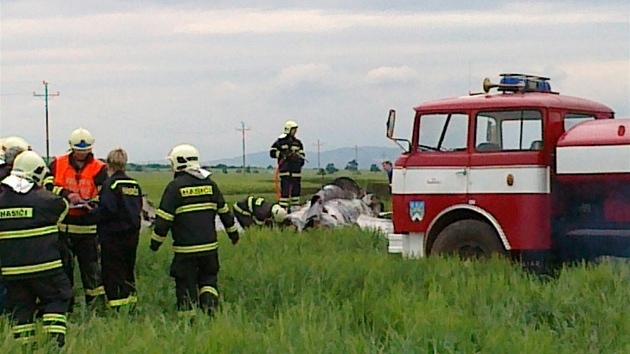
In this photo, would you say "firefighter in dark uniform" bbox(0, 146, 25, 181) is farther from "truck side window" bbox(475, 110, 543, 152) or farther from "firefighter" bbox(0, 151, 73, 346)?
"truck side window" bbox(475, 110, 543, 152)

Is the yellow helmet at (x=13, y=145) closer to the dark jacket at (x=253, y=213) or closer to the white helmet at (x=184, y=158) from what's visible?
the white helmet at (x=184, y=158)

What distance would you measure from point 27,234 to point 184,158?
1847 millimetres

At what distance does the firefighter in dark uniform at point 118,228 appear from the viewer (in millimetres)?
9258

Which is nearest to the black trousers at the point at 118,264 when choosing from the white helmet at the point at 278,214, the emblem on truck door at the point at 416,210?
the emblem on truck door at the point at 416,210

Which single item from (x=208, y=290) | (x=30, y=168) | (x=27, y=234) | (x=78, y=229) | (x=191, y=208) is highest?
(x=30, y=168)

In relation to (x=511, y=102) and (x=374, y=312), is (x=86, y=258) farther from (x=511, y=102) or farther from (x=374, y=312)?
(x=511, y=102)

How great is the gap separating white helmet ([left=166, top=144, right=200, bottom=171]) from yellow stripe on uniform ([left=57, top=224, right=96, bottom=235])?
115cm

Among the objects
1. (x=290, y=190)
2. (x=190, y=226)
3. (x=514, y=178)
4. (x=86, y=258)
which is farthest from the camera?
(x=290, y=190)

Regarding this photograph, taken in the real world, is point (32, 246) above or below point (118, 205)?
below

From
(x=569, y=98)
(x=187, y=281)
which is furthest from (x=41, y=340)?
(x=569, y=98)

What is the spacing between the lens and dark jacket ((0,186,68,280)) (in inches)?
294

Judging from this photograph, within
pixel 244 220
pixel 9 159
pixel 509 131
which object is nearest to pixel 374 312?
pixel 509 131

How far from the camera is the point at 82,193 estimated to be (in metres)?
9.60

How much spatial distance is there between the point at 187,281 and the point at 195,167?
3.19ft
